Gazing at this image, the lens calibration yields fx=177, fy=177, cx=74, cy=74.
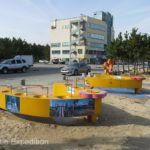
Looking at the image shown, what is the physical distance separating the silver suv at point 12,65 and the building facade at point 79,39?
43.0 meters

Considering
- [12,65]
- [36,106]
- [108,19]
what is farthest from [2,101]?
[108,19]

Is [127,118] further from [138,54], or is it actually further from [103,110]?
[138,54]

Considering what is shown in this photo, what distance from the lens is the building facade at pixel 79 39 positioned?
66.4m

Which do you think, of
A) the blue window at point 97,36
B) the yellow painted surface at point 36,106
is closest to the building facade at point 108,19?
the blue window at point 97,36

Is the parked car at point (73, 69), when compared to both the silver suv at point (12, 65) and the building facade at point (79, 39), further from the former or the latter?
the building facade at point (79, 39)

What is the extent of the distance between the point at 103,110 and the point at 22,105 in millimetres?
3200

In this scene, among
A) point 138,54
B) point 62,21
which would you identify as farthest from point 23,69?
point 62,21

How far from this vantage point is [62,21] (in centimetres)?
7181

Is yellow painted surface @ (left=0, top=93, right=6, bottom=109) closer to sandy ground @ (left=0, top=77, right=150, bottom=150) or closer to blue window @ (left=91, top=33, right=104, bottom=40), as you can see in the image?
sandy ground @ (left=0, top=77, right=150, bottom=150)

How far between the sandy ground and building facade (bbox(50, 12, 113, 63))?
2376 inches

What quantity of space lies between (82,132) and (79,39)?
64.0m

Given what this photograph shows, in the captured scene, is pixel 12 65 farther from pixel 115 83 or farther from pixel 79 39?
pixel 79 39

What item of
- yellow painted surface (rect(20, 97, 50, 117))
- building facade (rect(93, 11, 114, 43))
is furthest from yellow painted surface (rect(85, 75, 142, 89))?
building facade (rect(93, 11, 114, 43))

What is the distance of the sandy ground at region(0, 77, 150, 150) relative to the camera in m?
4.15
